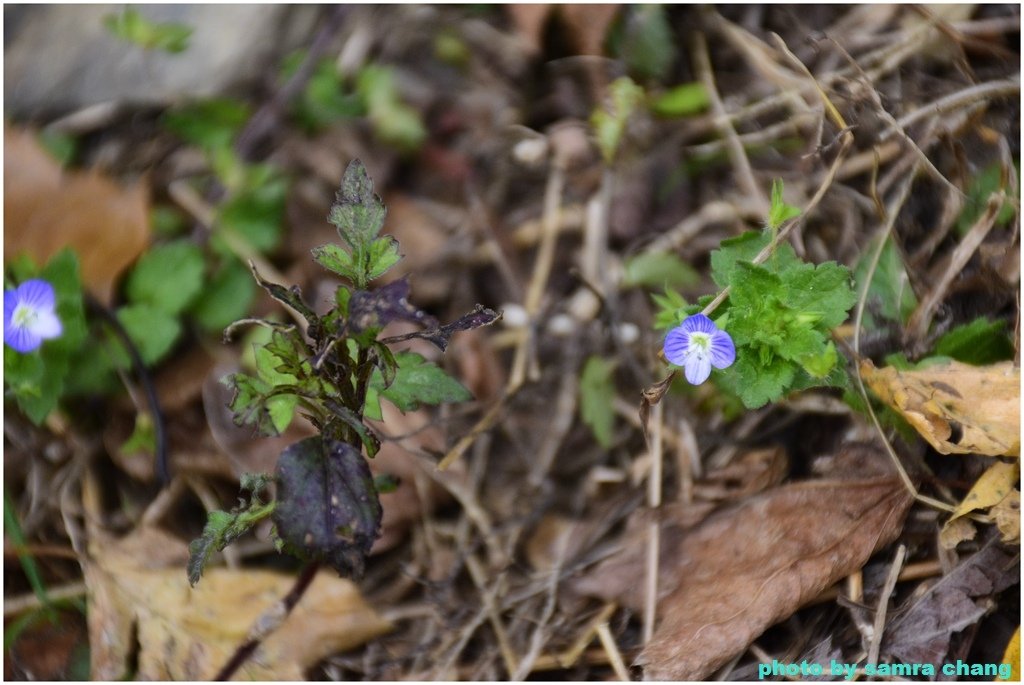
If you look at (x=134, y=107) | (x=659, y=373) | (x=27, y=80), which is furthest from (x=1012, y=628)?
(x=27, y=80)

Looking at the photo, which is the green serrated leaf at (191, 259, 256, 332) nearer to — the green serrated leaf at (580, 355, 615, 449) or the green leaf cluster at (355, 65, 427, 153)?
the green leaf cluster at (355, 65, 427, 153)

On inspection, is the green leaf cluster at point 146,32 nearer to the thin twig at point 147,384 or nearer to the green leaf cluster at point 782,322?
the thin twig at point 147,384

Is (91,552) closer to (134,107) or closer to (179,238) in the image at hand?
(179,238)

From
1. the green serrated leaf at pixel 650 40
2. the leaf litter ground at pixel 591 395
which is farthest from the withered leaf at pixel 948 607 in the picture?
the green serrated leaf at pixel 650 40

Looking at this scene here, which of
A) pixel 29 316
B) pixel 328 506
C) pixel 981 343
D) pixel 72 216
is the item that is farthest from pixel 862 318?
pixel 72 216

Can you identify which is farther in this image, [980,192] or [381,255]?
[980,192]

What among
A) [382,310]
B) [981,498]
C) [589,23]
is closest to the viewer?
[382,310]

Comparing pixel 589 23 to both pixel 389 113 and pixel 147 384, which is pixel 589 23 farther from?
pixel 147 384
